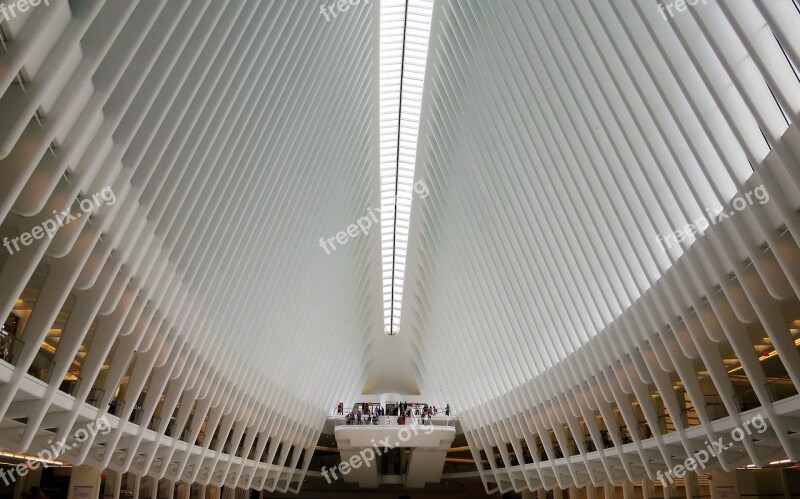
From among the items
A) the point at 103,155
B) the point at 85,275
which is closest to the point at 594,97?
the point at 103,155

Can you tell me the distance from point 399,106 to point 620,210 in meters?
9.93

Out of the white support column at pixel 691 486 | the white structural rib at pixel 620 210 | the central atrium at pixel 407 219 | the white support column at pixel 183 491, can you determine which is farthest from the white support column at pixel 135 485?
the white support column at pixel 691 486

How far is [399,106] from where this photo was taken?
75.3 ft

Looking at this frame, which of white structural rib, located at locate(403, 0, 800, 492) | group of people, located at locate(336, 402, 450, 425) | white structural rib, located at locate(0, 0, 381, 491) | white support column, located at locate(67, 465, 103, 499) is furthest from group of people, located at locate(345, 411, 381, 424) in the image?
white support column, located at locate(67, 465, 103, 499)

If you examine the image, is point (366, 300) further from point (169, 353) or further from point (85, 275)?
point (85, 275)

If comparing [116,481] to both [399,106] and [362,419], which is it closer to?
[399,106]

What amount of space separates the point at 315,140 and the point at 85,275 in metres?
7.89

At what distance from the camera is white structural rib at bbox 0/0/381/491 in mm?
9148

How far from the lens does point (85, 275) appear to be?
11.9 m

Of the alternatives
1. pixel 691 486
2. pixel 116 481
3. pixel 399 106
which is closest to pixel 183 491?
pixel 116 481

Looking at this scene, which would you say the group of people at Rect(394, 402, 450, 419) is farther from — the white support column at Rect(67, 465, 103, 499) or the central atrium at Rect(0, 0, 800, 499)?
the white support column at Rect(67, 465, 103, 499)

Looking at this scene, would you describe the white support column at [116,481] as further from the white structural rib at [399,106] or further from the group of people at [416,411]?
the group of people at [416,411]

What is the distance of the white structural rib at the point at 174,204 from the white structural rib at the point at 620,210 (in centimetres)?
404

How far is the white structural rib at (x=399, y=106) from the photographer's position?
1967cm
